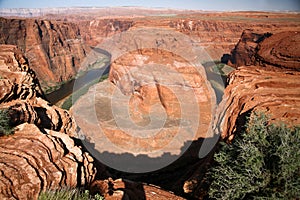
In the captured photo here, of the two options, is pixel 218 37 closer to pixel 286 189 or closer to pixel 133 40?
pixel 133 40

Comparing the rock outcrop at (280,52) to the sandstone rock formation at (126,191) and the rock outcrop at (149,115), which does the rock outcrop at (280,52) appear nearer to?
the rock outcrop at (149,115)

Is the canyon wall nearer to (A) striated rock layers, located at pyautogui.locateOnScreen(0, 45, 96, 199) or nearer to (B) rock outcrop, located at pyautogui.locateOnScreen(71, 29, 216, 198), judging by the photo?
(B) rock outcrop, located at pyautogui.locateOnScreen(71, 29, 216, 198)

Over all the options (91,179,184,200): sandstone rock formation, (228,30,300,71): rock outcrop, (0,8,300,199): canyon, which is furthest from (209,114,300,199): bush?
(228,30,300,71): rock outcrop

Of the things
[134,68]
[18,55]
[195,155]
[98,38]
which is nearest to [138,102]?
[134,68]

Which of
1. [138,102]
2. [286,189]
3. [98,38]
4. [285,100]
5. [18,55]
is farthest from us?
[98,38]

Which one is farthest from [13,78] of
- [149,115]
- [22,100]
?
[149,115]
